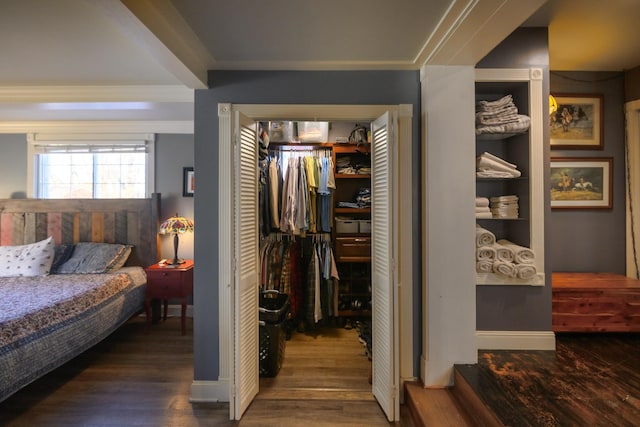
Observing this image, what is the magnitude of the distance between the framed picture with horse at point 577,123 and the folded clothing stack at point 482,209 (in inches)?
47.1

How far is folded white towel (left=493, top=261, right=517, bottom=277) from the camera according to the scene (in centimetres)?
204

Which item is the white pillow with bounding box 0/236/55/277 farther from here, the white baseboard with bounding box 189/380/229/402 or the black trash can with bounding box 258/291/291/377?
the black trash can with bounding box 258/291/291/377

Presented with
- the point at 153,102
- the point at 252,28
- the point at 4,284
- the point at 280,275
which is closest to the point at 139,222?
the point at 4,284

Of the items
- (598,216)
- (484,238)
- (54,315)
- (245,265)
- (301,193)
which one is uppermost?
(301,193)

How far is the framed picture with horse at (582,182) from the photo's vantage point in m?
2.66

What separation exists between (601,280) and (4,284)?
530cm

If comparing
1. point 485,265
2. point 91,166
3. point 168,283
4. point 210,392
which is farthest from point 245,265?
point 91,166

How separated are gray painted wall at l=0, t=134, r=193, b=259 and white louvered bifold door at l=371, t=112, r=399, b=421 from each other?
249 cm

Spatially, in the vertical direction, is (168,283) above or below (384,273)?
below

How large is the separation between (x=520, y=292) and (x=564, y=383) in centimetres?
60

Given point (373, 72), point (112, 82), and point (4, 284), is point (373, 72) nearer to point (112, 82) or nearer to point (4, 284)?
point (112, 82)

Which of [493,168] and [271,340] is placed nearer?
[493,168]

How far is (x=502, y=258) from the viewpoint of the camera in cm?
207

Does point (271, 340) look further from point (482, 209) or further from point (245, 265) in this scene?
point (482, 209)
